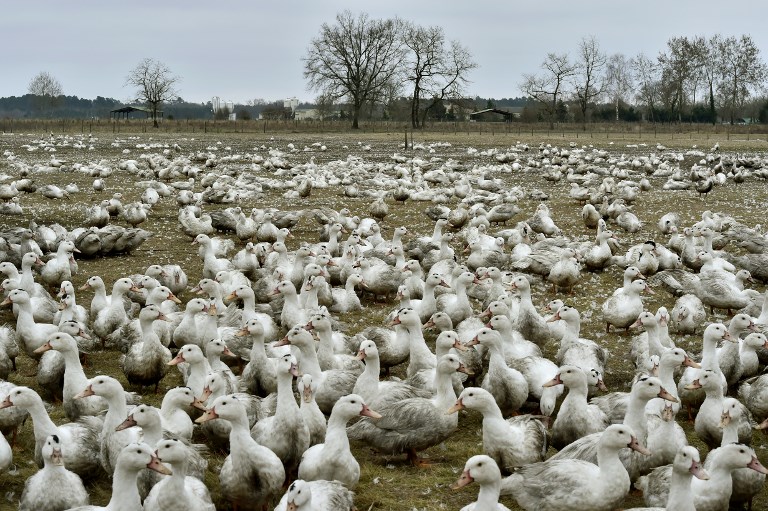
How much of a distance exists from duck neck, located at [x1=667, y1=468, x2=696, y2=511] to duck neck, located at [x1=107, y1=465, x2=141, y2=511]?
3656 mm

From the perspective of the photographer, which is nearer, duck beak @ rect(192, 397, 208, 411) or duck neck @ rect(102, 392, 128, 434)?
duck neck @ rect(102, 392, 128, 434)

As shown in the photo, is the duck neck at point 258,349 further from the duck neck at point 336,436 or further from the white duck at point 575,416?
the white duck at point 575,416

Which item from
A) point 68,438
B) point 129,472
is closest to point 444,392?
point 129,472

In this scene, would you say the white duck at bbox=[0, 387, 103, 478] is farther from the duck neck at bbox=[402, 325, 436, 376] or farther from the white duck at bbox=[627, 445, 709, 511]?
the white duck at bbox=[627, 445, 709, 511]

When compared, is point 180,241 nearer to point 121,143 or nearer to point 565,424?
point 565,424

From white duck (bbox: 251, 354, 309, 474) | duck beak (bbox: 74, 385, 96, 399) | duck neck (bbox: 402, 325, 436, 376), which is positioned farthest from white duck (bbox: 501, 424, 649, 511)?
duck beak (bbox: 74, 385, 96, 399)

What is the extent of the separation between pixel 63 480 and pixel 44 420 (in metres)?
0.95

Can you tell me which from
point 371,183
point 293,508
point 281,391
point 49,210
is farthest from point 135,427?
point 371,183

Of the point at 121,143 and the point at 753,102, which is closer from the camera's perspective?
the point at 121,143

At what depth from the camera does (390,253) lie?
13703mm

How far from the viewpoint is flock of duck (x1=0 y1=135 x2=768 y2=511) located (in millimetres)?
5762

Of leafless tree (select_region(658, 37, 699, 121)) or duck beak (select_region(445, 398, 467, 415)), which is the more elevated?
leafless tree (select_region(658, 37, 699, 121))

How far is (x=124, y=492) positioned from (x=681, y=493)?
3.79m

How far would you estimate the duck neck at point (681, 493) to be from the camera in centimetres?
521
